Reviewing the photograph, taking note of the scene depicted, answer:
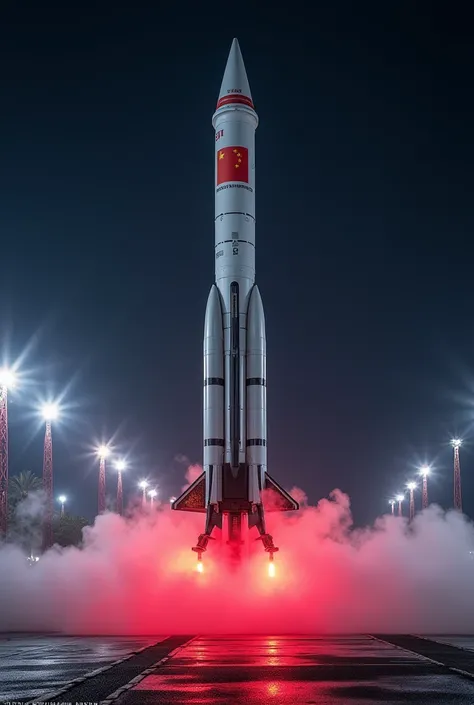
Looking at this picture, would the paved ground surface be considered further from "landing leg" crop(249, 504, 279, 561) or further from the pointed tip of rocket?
the pointed tip of rocket

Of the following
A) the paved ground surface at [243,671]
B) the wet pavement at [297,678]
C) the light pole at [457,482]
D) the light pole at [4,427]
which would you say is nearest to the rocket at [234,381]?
the paved ground surface at [243,671]

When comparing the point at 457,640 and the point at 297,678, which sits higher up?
the point at 297,678

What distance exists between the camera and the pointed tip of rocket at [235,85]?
4622cm

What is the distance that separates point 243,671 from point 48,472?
4115cm

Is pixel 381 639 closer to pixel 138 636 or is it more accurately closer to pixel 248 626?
pixel 248 626

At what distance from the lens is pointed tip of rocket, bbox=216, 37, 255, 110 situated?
4622 centimetres

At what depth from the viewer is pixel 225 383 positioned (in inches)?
1652

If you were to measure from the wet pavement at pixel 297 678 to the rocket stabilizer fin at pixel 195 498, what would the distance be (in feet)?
42.1

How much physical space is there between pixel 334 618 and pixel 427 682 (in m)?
20.9

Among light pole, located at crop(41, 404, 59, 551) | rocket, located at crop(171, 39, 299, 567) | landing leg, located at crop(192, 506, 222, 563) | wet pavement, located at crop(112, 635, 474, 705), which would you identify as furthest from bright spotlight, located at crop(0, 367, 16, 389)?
wet pavement, located at crop(112, 635, 474, 705)

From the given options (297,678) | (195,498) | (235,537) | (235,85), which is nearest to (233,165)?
(235,85)

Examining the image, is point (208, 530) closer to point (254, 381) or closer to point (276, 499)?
point (276, 499)

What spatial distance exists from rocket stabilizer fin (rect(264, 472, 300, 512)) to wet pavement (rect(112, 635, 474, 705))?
12872mm

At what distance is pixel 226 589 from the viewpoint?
135 feet
